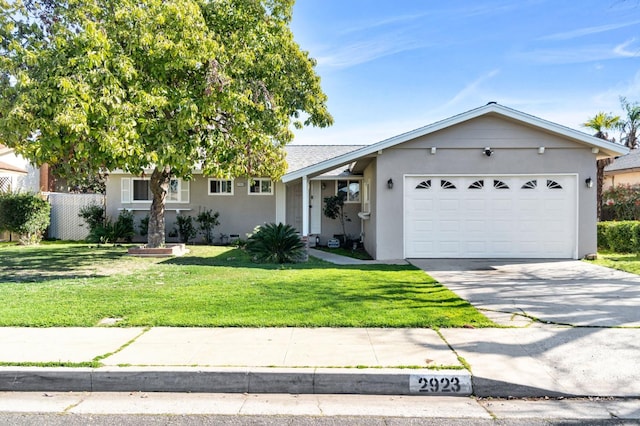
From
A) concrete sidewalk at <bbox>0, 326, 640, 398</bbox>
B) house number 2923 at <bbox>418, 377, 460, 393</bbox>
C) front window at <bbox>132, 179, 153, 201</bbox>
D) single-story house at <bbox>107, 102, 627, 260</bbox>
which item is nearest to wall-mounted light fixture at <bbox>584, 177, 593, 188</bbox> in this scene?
single-story house at <bbox>107, 102, 627, 260</bbox>

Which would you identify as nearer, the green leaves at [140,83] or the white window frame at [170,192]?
the green leaves at [140,83]

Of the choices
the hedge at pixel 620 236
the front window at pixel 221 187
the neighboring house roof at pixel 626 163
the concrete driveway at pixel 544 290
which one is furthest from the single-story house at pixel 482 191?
the neighboring house roof at pixel 626 163

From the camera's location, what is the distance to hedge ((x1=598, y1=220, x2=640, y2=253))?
46.8ft

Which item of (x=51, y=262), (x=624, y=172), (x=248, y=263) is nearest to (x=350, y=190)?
(x=248, y=263)

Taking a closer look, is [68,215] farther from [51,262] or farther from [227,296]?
[227,296]

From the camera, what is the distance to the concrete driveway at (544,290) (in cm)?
657

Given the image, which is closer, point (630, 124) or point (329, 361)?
point (329, 361)

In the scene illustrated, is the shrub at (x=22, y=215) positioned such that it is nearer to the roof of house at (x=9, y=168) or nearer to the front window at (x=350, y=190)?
the roof of house at (x=9, y=168)

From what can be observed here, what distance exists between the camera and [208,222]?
60.1 feet

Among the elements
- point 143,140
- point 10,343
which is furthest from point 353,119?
point 10,343

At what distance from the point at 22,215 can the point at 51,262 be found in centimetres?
712

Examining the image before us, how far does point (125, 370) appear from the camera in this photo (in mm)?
4434

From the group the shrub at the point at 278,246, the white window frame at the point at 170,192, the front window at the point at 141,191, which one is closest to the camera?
the shrub at the point at 278,246

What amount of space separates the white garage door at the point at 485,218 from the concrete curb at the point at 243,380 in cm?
883
